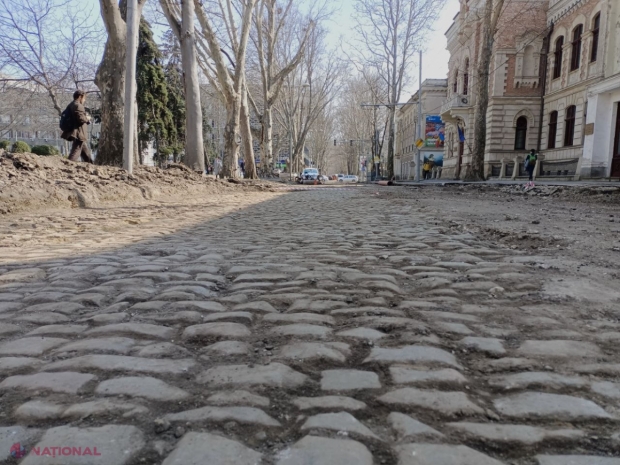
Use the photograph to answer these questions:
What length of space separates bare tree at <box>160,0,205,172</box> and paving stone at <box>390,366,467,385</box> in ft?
49.0

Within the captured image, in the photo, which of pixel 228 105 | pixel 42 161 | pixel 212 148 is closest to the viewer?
pixel 42 161

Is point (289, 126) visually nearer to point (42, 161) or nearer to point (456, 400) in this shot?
point (42, 161)

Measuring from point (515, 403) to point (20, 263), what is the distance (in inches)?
168

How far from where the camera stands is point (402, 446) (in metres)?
1.39

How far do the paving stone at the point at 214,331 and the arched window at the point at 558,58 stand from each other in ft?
108

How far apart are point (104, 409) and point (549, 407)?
1.62m

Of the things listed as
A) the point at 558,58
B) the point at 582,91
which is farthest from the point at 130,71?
the point at 558,58

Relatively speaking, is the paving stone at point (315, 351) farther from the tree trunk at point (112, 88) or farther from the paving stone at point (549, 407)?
the tree trunk at point (112, 88)

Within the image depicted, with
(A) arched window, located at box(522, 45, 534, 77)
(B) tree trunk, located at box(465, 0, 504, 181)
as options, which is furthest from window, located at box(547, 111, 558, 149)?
(B) tree trunk, located at box(465, 0, 504, 181)

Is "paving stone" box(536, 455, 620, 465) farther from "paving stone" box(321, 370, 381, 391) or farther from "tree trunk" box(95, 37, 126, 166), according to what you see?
"tree trunk" box(95, 37, 126, 166)

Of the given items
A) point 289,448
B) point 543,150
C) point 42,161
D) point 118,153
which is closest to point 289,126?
point 543,150

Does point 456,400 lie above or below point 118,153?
below

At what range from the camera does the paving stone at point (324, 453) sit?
1.31 m

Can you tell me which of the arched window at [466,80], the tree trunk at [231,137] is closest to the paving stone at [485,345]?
the tree trunk at [231,137]
